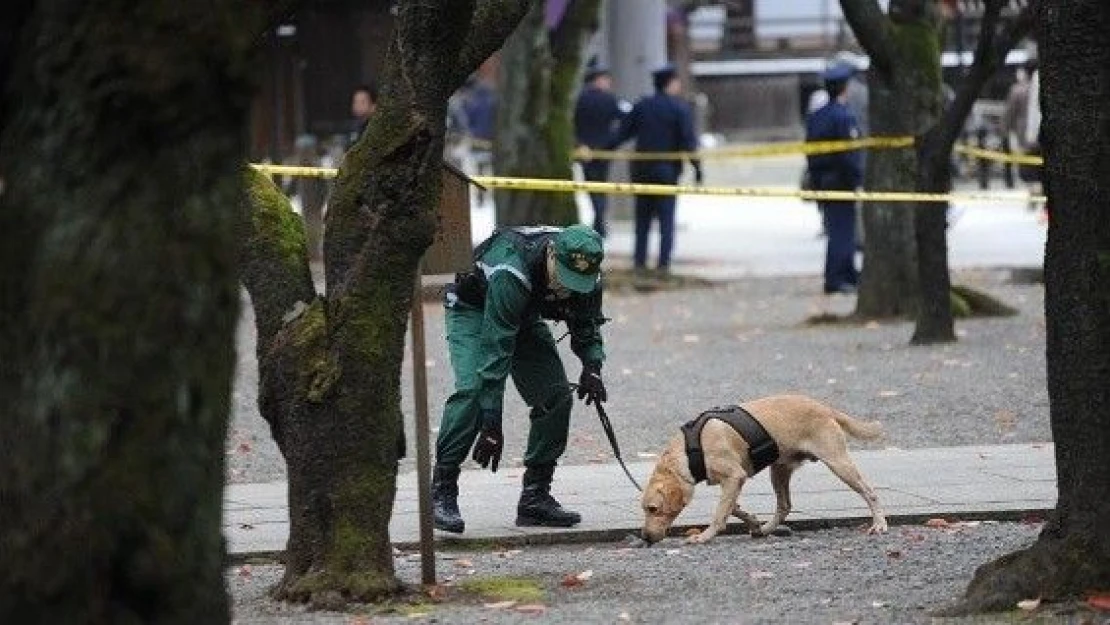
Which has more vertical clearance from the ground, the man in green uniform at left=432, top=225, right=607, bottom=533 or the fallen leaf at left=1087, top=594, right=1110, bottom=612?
the man in green uniform at left=432, top=225, right=607, bottom=533

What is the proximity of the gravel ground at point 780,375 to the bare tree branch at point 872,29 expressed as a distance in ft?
6.15

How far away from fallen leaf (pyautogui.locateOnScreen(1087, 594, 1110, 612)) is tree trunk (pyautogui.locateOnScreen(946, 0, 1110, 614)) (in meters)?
0.06

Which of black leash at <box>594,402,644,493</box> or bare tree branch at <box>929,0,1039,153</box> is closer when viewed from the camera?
black leash at <box>594,402,644,493</box>

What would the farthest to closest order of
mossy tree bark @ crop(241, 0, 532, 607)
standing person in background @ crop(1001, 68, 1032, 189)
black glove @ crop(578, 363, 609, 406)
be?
standing person in background @ crop(1001, 68, 1032, 189) < black glove @ crop(578, 363, 609, 406) < mossy tree bark @ crop(241, 0, 532, 607)

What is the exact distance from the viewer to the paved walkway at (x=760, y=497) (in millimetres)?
10969

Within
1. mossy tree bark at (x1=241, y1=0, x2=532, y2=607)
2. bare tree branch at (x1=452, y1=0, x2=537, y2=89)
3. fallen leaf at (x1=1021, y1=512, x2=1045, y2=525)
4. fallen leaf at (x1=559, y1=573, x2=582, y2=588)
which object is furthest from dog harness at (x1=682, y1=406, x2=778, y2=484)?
bare tree branch at (x1=452, y1=0, x2=537, y2=89)

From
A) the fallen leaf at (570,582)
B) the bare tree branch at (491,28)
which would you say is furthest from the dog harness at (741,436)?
the bare tree branch at (491,28)

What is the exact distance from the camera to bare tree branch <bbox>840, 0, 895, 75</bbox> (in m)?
19.0

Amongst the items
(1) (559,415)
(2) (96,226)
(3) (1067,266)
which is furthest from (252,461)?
(2) (96,226)

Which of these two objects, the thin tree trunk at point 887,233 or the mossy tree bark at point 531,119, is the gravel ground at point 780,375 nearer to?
the thin tree trunk at point 887,233

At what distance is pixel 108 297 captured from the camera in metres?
5.30

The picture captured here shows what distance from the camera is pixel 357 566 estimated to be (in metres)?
9.11

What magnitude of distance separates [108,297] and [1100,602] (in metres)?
3.98

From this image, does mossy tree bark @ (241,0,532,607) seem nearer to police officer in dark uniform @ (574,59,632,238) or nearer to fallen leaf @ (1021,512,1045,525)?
fallen leaf @ (1021,512,1045,525)
